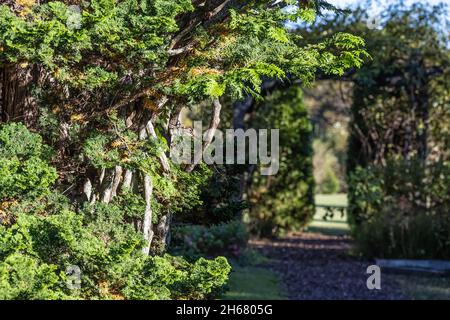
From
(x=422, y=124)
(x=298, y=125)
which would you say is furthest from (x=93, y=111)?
(x=298, y=125)

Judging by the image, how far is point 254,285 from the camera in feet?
27.9

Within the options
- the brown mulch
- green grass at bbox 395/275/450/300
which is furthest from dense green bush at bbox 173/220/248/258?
green grass at bbox 395/275/450/300

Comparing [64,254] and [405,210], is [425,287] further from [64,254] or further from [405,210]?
[64,254]

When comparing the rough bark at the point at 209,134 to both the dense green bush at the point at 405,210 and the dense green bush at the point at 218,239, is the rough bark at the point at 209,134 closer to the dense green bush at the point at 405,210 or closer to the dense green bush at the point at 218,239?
the dense green bush at the point at 218,239

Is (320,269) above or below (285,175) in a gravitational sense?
below

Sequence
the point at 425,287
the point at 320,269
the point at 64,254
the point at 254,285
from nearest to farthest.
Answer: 1. the point at 64,254
2. the point at 254,285
3. the point at 425,287
4. the point at 320,269

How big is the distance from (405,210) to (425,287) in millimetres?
2234

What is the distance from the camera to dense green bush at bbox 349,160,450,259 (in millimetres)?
10250

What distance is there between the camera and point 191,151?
4473 millimetres

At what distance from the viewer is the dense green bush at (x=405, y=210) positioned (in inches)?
404

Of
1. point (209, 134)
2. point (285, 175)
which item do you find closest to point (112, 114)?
point (209, 134)

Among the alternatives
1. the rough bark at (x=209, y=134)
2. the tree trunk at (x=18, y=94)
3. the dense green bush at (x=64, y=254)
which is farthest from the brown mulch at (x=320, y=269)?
the tree trunk at (x=18, y=94)

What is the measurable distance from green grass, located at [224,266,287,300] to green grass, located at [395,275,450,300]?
1715 millimetres

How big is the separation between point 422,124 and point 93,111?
9.70 m
